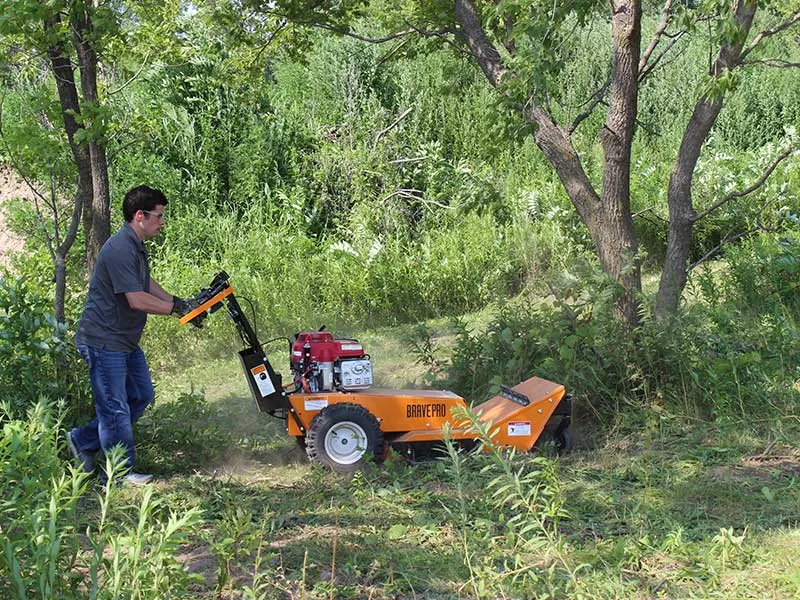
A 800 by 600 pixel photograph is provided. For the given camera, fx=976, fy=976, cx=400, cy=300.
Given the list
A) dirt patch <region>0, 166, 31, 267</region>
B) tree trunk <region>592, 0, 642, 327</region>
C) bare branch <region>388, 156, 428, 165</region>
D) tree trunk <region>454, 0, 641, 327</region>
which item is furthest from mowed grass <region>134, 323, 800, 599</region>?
dirt patch <region>0, 166, 31, 267</region>

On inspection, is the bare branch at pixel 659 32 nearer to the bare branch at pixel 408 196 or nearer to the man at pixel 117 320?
the man at pixel 117 320

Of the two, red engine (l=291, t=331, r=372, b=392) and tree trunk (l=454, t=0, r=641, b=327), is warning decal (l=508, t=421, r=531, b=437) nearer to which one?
red engine (l=291, t=331, r=372, b=392)

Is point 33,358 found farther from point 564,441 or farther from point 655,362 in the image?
point 655,362

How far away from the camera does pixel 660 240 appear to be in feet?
36.9

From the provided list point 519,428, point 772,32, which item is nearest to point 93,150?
point 519,428

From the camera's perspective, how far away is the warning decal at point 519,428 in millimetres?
5579

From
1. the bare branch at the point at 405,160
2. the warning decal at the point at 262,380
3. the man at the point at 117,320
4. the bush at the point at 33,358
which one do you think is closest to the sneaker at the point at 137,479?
the man at the point at 117,320

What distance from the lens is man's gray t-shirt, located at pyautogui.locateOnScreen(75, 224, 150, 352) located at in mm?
5379

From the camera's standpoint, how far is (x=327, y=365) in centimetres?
582

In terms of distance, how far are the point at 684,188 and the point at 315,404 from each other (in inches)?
121

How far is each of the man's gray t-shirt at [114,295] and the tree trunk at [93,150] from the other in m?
1.30

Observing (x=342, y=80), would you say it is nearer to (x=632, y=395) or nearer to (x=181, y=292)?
(x=181, y=292)

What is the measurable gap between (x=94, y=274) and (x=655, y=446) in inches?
133

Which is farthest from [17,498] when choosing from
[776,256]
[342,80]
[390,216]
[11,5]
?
[342,80]
